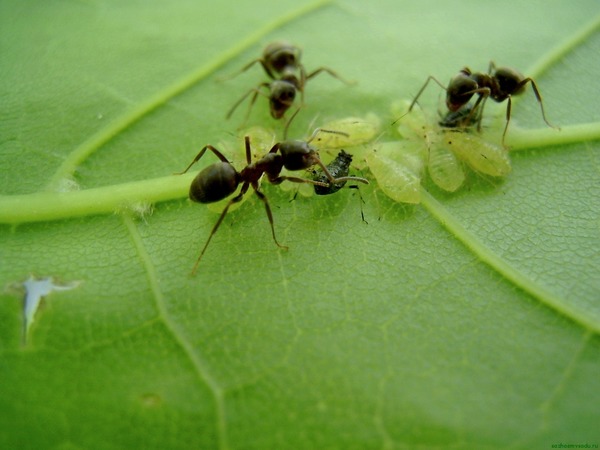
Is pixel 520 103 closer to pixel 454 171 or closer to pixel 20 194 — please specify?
pixel 454 171

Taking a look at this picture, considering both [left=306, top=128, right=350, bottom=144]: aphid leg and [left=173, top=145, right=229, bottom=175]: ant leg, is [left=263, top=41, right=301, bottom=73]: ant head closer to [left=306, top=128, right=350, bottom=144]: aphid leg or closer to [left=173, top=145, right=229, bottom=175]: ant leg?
[left=306, top=128, right=350, bottom=144]: aphid leg

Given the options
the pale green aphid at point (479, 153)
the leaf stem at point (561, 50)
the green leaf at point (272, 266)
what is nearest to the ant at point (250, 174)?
the green leaf at point (272, 266)

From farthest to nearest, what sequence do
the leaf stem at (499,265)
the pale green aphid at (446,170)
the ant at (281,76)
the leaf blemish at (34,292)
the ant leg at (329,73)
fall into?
the ant leg at (329,73), the ant at (281,76), the pale green aphid at (446,170), the leaf stem at (499,265), the leaf blemish at (34,292)

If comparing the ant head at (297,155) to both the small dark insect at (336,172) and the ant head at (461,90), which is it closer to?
the small dark insect at (336,172)

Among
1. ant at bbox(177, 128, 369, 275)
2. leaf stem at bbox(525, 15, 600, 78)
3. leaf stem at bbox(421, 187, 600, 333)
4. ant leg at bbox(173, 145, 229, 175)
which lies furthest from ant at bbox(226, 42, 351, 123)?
leaf stem at bbox(525, 15, 600, 78)

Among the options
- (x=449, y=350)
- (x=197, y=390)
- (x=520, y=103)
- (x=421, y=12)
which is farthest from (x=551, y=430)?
(x=421, y=12)

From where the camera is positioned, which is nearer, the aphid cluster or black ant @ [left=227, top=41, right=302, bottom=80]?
the aphid cluster

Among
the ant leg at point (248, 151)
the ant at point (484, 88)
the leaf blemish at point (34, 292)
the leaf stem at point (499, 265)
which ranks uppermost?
the ant at point (484, 88)

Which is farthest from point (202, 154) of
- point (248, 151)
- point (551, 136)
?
point (551, 136)

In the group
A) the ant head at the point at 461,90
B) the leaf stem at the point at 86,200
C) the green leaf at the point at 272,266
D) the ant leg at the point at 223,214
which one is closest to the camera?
the green leaf at the point at 272,266
